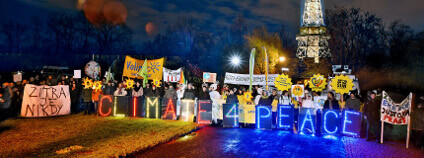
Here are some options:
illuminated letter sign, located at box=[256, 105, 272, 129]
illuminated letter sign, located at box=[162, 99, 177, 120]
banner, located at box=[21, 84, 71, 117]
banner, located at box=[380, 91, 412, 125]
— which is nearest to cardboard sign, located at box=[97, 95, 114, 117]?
banner, located at box=[21, 84, 71, 117]

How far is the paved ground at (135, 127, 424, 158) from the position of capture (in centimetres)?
788

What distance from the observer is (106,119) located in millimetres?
13133

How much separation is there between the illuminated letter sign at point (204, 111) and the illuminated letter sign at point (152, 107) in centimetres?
205

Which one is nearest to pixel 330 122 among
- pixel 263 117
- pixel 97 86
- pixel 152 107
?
pixel 263 117

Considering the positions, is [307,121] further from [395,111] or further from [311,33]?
[311,33]

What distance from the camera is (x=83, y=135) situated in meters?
9.82

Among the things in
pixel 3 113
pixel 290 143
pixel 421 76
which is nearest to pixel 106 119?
pixel 3 113

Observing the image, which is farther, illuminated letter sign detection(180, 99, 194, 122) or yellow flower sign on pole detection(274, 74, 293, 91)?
yellow flower sign on pole detection(274, 74, 293, 91)

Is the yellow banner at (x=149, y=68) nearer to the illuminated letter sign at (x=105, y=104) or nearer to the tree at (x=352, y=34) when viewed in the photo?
the illuminated letter sign at (x=105, y=104)

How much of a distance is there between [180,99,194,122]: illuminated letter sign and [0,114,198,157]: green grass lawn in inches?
14.8

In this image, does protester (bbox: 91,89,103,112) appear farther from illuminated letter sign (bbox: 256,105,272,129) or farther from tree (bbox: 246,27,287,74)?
tree (bbox: 246,27,287,74)

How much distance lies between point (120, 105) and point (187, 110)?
3.27 metres

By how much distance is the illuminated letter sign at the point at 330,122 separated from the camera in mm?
10484

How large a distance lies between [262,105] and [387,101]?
421cm
